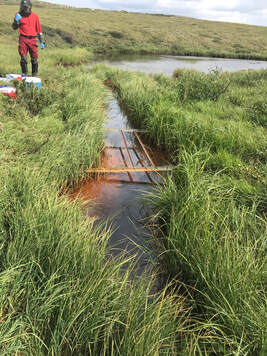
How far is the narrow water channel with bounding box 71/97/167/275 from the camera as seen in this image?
2807mm

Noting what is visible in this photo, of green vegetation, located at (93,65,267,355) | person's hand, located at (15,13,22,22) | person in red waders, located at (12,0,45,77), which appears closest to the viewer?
green vegetation, located at (93,65,267,355)

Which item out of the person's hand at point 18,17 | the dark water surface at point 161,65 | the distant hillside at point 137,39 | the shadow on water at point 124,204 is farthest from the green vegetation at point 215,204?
the distant hillside at point 137,39

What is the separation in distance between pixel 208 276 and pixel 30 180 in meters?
2.06

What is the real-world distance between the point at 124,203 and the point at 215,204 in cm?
138

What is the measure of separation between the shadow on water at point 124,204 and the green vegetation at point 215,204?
0.75ft

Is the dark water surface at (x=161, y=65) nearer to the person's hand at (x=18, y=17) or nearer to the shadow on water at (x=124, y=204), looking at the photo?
the person's hand at (x=18, y=17)

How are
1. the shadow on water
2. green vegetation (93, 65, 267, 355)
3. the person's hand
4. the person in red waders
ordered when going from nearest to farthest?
1. green vegetation (93, 65, 267, 355)
2. the shadow on water
3. the person's hand
4. the person in red waders

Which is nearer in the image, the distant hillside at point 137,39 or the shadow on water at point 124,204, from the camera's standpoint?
the shadow on water at point 124,204

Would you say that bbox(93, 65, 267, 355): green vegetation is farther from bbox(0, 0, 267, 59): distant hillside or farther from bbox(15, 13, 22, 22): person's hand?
bbox(0, 0, 267, 59): distant hillside

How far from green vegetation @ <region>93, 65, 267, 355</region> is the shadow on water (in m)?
0.23

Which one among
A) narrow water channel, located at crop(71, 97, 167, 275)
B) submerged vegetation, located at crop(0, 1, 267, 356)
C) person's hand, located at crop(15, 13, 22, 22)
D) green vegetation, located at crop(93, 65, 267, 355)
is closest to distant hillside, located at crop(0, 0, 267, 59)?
person's hand, located at crop(15, 13, 22, 22)

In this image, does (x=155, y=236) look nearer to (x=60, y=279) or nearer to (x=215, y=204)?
(x=215, y=204)

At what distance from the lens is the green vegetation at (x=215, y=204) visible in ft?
5.96

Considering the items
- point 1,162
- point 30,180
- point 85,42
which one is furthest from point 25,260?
point 85,42
